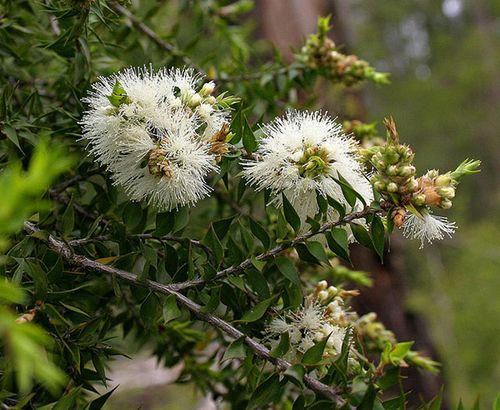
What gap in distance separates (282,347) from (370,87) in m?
8.19

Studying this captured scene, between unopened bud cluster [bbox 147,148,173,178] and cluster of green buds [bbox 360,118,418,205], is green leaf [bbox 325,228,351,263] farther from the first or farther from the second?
unopened bud cluster [bbox 147,148,173,178]

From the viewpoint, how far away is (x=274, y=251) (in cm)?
76

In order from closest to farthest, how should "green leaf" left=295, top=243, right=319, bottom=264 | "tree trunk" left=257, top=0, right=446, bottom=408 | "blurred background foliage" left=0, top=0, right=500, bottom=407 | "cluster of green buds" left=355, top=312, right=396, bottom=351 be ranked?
"green leaf" left=295, top=243, right=319, bottom=264 → "blurred background foliage" left=0, top=0, right=500, bottom=407 → "cluster of green buds" left=355, top=312, right=396, bottom=351 → "tree trunk" left=257, top=0, right=446, bottom=408

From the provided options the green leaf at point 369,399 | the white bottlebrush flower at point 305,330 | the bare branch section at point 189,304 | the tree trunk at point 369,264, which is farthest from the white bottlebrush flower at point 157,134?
the tree trunk at point 369,264

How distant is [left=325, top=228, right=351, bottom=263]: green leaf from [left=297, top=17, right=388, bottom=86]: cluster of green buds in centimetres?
58

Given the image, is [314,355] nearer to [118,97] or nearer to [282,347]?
[282,347]

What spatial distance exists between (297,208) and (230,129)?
0.14 m

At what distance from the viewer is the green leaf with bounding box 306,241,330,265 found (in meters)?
0.72

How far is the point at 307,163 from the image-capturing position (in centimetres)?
73

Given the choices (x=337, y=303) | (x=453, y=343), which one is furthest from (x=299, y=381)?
(x=453, y=343)

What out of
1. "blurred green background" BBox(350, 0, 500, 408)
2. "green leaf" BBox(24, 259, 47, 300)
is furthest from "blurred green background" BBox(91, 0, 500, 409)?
"green leaf" BBox(24, 259, 47, 300)

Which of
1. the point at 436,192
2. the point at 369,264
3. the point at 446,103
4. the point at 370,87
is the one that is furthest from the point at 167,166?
the point at 446,103

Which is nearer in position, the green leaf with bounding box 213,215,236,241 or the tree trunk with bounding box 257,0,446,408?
the green leaf with bounding box 213,215,236,241

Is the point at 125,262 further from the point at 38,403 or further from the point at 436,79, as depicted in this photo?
the point at 436,79
